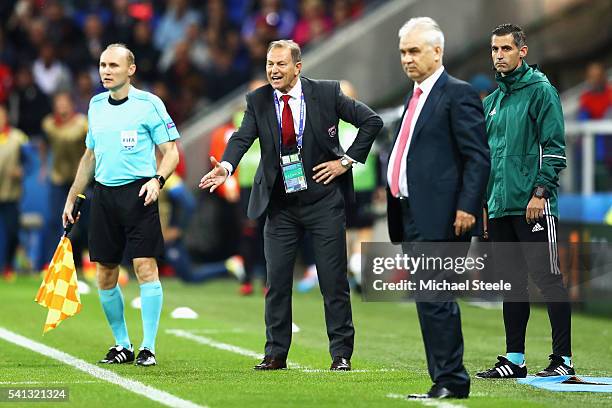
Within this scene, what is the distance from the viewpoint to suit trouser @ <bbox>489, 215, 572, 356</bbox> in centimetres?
965

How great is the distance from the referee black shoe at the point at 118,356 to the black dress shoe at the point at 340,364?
1454mm

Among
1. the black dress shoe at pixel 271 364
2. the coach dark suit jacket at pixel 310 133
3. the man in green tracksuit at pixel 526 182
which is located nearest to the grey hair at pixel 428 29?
the man in green tracksuit at pixel 526 182

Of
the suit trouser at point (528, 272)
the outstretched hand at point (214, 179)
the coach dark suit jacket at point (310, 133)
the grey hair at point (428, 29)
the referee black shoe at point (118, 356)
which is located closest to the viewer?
the grey hair at point (428, 29)

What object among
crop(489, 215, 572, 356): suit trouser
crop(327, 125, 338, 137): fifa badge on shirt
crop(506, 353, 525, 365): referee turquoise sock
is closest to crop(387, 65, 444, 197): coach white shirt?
crop(489, 215, 572, 356): suit trouser

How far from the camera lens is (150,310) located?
10.2 meters

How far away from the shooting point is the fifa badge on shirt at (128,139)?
1023cm

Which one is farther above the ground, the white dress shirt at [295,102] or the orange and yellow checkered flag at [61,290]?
the white dress shirt at [295,102]

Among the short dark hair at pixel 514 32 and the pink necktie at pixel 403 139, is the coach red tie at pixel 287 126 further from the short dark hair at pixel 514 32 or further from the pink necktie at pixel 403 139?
the pink necktie at pixel 403 139

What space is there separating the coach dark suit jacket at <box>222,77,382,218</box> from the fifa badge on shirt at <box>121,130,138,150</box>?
684 mm

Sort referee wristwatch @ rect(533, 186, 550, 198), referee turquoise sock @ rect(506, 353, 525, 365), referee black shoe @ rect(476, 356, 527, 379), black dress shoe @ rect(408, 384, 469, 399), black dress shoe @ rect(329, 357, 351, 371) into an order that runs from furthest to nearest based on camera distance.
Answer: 1. black dress shoe @ rect(329, 357, 351, 371)
2. referee turquoise sock @ rect(506, 353, 525, 365)
3. referee black shoe @ rect(476, 356, 527, 379)
4. referee wristwatch @ rect(533, 186, 550, 198)
5. black dress shoe @ rect(408, 384, 469, 399)

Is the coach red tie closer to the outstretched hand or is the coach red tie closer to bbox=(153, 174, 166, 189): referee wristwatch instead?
the outstretched hand

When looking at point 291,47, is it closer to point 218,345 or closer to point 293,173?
point 293,173

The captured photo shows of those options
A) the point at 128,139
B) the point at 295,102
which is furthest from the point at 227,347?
the point at 295,102

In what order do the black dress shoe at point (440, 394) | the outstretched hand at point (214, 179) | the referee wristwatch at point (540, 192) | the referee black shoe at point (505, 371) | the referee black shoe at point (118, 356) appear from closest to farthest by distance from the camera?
1. the black dress shoe at point (440, 394)
2. the outstretched hand at point (214, 179)
3. the referee wristwatch at point (540, 192)
4. the referee black shoe at point (505, 371)
5. the referee black shoe at point (118, 356)
